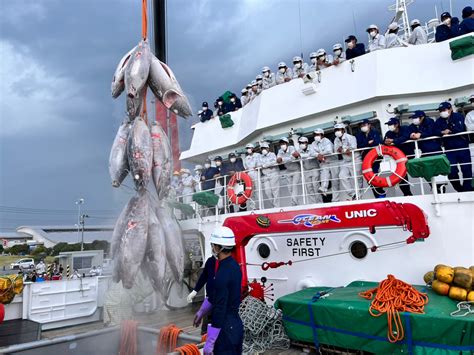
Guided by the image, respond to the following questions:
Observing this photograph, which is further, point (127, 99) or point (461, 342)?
point (461, 342)

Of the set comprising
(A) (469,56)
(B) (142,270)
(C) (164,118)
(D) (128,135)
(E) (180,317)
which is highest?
(A) (469,56)

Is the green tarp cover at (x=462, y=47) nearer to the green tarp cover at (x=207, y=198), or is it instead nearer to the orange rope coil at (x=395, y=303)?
the orange rope coil at (x=395, y=303)

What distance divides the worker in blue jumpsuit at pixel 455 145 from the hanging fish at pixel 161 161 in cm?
471

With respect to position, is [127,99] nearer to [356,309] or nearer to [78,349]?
[78,349]

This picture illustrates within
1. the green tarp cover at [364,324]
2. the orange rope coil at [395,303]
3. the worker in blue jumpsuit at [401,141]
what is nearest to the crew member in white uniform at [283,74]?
the worker in blue jumpsuit at [401,141]

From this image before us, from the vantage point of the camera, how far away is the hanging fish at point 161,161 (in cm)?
265

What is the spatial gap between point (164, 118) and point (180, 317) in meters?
6.23

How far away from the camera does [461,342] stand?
3857 mm

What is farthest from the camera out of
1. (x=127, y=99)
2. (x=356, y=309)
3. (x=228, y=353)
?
(x=356, y=309)

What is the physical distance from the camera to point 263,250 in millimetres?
6980

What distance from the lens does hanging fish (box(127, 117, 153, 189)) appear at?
2492mm

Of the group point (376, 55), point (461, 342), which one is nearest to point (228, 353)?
point (461, 342)

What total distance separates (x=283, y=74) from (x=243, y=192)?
157 inches

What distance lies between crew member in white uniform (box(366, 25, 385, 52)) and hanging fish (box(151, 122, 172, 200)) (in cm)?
720
